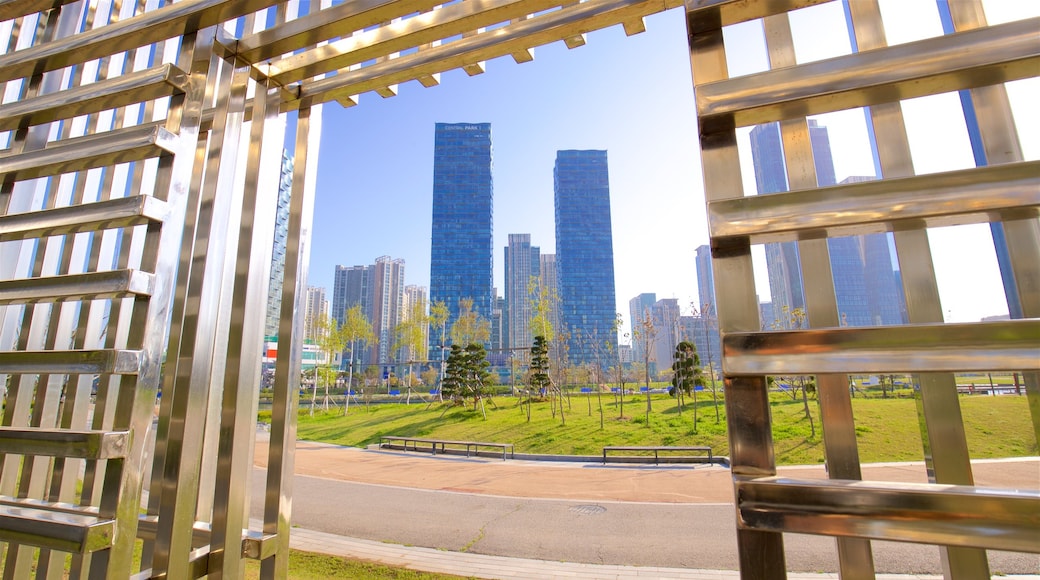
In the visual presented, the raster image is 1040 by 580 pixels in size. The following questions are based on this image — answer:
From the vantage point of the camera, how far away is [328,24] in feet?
3.83

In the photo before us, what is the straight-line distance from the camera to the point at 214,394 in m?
1.29

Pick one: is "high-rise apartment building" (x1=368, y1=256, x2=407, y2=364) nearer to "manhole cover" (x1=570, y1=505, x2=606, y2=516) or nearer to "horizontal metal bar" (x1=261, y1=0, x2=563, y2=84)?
"manhole cover" (x1=570, y1=505, x2=606, y2=516)

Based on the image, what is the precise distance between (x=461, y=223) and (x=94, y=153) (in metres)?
47.5

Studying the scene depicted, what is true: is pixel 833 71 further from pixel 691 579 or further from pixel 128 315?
pixel 691 579

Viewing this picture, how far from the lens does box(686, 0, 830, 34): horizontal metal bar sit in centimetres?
78

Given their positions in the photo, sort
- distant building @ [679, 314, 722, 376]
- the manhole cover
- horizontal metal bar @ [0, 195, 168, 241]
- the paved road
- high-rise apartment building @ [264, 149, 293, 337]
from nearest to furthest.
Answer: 1. horizontal metal bar @ [0, 195, 168, 241]
2. high-rise apartment building @ [264, 149, 293, 337]
3. the paved road
4. the manhole cover
5. distant building @ [679, 314, 722, 376]

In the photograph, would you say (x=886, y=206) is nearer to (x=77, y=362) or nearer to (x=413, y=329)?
(x=77, y=362)

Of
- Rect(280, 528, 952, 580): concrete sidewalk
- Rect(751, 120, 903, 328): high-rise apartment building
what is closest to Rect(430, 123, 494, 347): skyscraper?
Rect(751, 120, 903, 328): high-rise apartment building

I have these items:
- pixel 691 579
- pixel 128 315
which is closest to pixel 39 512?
pixel 128 315

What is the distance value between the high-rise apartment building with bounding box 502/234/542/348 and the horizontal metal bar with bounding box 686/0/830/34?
46316 millimetres

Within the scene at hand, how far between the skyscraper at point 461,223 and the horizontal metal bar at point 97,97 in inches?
1763

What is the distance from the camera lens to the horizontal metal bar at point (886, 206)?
0.54 metres

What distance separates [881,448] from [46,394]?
14659 millimetres

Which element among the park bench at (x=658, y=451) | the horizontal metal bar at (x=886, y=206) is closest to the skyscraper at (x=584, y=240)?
the park bench at (x=658, y=451)
